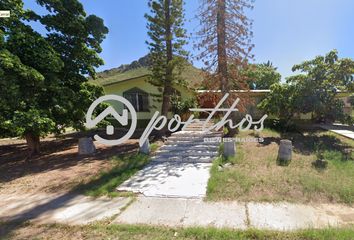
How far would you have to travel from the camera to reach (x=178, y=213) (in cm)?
461

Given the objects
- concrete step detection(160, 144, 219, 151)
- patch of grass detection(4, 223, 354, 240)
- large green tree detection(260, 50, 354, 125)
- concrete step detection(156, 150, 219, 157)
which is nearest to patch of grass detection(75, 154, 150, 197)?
concrete step detection(156, 150, 219, 157)

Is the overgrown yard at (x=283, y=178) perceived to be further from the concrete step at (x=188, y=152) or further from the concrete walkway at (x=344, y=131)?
the concrete walkway at (x=344, y=131)

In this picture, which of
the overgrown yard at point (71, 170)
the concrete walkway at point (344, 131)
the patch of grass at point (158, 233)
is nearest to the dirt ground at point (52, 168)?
the overgrown yard at point (71, 170)

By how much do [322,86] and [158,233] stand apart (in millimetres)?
10626

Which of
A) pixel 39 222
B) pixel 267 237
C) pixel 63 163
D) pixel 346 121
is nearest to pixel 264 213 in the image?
pixel 267 237

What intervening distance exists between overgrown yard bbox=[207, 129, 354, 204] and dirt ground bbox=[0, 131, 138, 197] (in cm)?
379

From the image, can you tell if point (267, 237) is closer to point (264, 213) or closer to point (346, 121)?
point (264, 213)

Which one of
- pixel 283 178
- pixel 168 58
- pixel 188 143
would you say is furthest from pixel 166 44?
pixel 283 178

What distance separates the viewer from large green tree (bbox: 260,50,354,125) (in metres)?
10.8

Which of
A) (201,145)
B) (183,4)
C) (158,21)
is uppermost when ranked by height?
(183,4)

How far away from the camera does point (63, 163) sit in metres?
8.62

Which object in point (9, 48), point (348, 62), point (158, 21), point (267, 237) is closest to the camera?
point (267, 237)

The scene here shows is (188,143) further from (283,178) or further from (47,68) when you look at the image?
(47,68)

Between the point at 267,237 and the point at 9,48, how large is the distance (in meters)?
9.39
